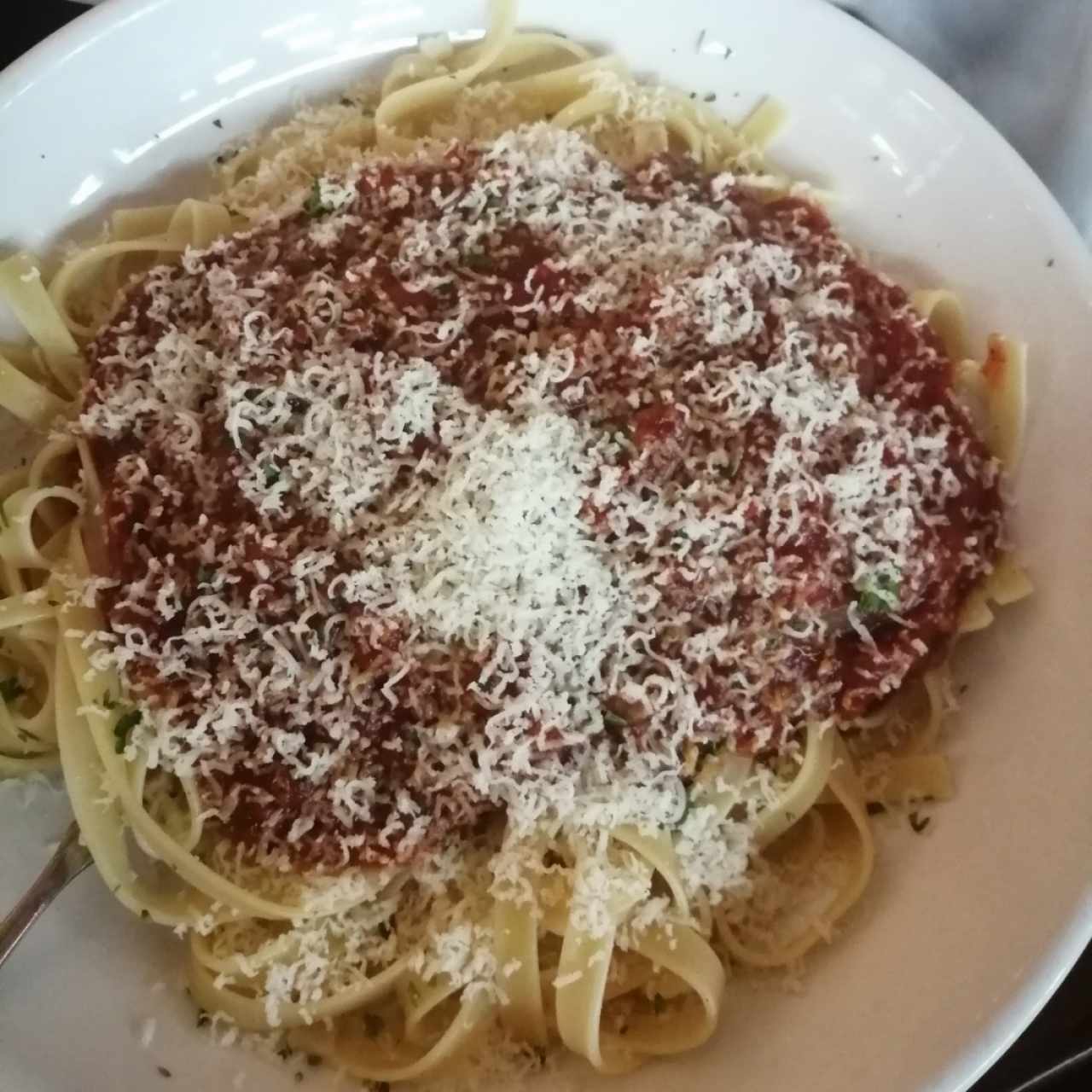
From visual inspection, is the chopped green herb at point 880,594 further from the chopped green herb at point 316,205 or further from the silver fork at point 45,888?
the silver fork at point 45,888

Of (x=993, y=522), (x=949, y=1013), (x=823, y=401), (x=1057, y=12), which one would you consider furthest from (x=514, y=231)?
(x=949, y=1013)

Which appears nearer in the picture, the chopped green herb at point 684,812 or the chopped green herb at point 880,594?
the chopped green herb at point 684,812

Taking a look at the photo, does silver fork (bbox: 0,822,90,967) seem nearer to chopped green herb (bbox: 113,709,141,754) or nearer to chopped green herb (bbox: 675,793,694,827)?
chopped green herb (bbox: 113,709,141,754)

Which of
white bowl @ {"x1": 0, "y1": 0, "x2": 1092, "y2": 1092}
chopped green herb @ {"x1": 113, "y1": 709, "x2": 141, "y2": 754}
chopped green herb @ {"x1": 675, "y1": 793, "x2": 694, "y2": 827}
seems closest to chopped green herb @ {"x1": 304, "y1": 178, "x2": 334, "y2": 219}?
white bowl @ {"x1": 0, "y1": 0, "x2": 1092, "y2": 1092}

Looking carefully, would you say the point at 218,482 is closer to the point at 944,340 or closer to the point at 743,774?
the point at 743,774

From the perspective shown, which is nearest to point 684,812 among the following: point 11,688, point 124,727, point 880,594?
point 880,594

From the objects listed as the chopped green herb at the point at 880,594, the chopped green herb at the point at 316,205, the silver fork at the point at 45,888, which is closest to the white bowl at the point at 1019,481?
the silver fork at the point at 45,888

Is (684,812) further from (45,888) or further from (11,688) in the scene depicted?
(11,688)
